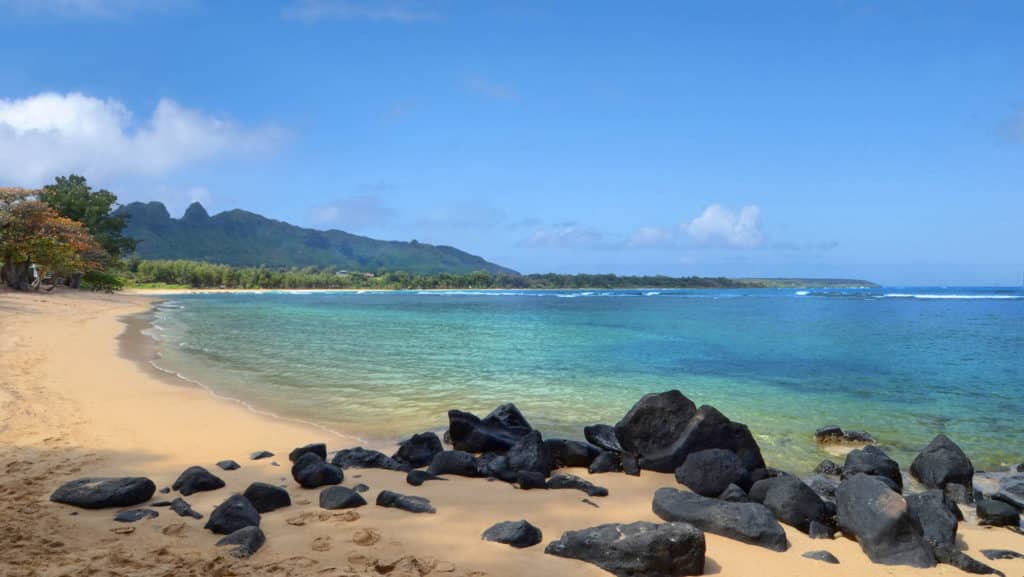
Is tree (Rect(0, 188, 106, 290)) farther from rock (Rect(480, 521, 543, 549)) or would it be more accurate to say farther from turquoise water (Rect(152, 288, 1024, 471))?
rock (Rect(480, 521, 543, 549))

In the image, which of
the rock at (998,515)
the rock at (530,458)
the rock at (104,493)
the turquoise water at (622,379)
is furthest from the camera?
the turquoise water at (622,379)

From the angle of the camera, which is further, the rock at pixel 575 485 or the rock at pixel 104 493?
the rock at pixel 575 485

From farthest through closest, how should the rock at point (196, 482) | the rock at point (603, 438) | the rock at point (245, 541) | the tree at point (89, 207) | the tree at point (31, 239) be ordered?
the tree at point (89, 207)
the tree at point (31, 239)
the rock at point (603, 438)
the rock at point (196, 482)
the rock at point (245, 541)

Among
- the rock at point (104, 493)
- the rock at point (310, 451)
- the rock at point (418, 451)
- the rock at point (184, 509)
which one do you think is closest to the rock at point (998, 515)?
the rock at point (418, 451)

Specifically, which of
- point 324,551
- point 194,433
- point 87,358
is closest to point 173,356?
point 87,358

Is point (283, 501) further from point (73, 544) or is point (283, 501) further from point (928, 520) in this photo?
point (928, 520)

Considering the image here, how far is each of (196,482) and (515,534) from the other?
4.01 metres

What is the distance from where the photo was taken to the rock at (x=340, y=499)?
651cm

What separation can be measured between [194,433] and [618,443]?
7.34m

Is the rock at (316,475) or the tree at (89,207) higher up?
the tree at (89,207)

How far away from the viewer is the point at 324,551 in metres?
5.31

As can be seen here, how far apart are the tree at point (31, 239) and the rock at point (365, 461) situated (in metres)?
55.4

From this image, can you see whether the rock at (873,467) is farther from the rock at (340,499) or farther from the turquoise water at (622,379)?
the rock at (340,499)

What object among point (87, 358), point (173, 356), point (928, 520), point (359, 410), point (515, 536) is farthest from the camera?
point (173, 356)
